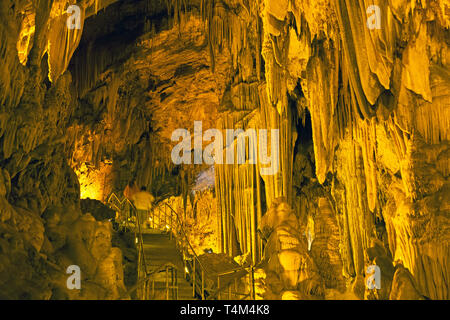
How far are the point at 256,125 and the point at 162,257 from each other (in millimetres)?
5970

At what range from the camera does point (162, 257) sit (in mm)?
9336

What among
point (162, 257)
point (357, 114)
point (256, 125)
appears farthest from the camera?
point (256, 125)

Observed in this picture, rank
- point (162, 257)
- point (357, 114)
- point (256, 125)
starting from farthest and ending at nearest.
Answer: point (256, 125), point (357, 114), point (162, 257)

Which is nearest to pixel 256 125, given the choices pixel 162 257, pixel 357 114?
pixel 357 114

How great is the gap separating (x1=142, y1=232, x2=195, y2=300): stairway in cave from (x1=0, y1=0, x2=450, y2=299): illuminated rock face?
0.87 metres

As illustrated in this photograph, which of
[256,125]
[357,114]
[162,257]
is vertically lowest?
[162,257]

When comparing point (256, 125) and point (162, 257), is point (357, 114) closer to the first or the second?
point (162, 257)

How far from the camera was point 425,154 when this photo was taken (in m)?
7.92

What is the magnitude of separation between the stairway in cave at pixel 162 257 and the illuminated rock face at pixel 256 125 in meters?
0.87

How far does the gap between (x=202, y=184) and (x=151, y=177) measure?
2.50 meters

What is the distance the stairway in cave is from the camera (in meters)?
7.97

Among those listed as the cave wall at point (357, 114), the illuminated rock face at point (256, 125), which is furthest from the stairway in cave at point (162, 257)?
the cave wall at point (357, 114)

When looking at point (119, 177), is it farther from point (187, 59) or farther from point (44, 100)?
point (44, 100)
